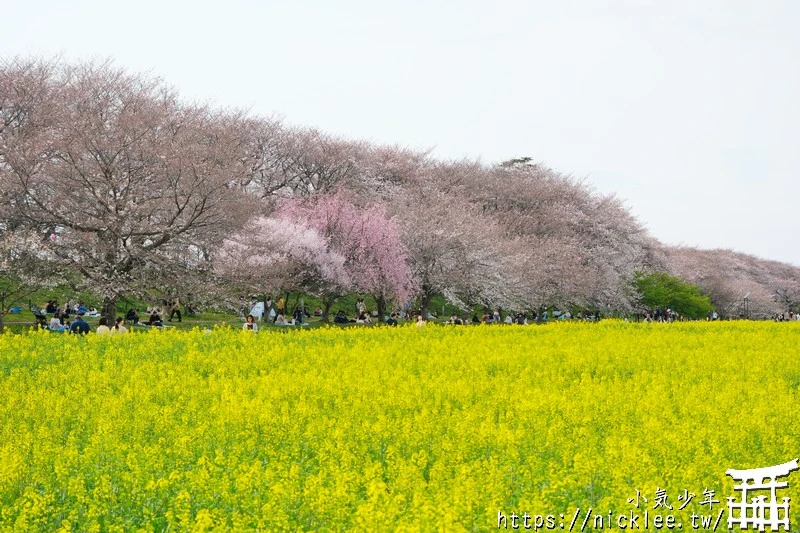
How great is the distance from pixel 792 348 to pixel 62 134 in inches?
1024

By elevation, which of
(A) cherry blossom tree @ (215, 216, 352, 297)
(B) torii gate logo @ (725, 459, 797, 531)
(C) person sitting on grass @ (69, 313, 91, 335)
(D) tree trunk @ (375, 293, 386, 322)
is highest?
(A) cherry blossom tree @ (215, 216, 352, 297)

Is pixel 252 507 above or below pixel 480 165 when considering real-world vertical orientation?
below

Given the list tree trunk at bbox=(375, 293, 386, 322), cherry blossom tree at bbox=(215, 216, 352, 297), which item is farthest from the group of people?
tree trunk at bbox=(375, 293, 386, 322)

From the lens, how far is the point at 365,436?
376 inches

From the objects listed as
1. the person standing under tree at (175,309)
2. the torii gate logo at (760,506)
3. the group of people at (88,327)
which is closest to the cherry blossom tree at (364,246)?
the person standing under tree at (175,309)

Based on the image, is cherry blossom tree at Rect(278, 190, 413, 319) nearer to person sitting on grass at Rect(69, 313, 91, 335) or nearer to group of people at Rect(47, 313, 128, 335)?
group of people at Rect(47, 313, 128, 335)

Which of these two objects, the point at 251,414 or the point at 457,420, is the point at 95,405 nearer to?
the point at 251,414

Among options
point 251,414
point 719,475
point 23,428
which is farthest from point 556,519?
point 23,428

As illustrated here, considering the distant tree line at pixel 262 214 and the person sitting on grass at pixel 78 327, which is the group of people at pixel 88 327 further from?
the distant tree line at pixel 262 214

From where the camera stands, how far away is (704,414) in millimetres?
11148

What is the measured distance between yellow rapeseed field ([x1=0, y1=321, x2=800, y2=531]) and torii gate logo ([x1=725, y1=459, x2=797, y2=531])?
0.13m

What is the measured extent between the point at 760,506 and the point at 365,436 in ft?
14.3

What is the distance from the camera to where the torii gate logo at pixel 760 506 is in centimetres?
658

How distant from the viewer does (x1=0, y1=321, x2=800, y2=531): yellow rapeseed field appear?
Answer: 6.92 m
